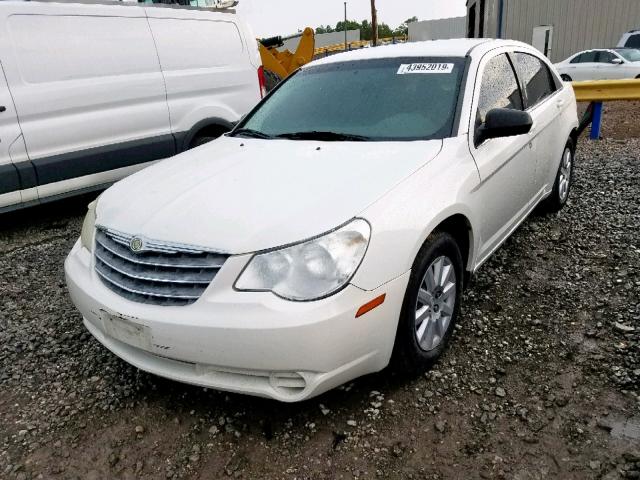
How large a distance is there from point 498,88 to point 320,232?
198 centimetres

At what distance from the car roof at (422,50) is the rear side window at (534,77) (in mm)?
196

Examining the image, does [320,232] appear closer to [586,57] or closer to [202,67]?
[202,67]

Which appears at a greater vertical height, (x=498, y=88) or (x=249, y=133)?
(x=498, y=88)

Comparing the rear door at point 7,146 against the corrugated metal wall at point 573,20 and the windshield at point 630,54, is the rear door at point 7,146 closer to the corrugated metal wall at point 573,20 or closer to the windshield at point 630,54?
the windshield at point 630,54

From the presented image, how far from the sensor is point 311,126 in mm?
3205

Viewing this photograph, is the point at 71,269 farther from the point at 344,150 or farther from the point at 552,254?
the point at 552,254

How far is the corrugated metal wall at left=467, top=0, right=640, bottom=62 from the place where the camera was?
21.8 metres

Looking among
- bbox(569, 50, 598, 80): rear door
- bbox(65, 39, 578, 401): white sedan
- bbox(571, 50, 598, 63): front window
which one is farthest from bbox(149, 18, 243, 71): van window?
bbox(571, 50, 598, 63): front window

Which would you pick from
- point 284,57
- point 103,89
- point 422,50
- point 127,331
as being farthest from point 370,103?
point 284,57

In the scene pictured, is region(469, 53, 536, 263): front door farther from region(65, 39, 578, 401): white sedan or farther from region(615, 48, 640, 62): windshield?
region(615, 48, 640, 62): windshield

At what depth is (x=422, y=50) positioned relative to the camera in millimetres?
3451

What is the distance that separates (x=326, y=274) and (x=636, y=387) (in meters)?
1.61

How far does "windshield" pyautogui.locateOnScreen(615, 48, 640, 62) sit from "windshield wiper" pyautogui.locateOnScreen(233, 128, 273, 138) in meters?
15.1

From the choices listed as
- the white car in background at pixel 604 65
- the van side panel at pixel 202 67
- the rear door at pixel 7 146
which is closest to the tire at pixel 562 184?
the van side panel at pixel 202 67
